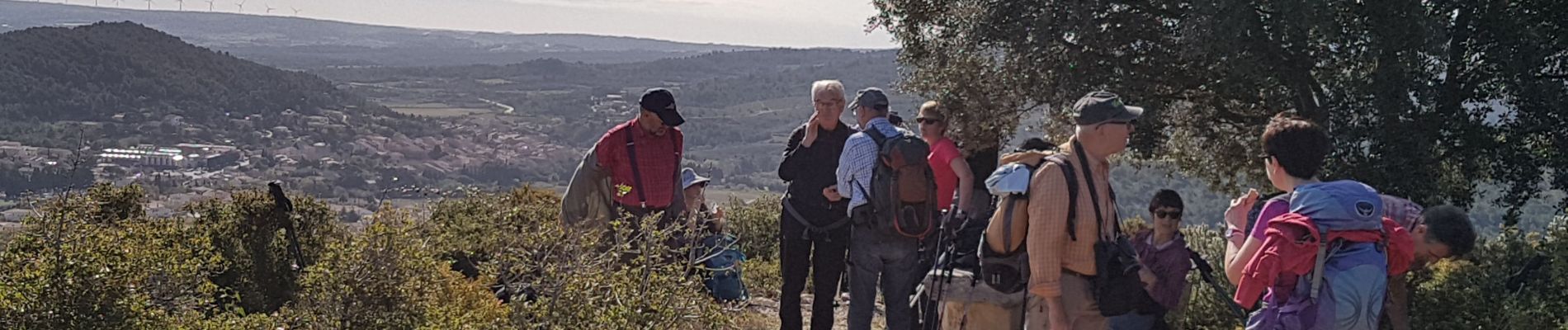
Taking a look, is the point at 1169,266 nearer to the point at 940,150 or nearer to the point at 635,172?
the point at 940,150

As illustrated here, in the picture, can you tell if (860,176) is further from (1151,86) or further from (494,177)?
(494,177)

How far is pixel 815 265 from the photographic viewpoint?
5203mm

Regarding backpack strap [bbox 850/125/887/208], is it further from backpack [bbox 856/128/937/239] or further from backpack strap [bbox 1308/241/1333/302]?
backpack strap [bbox 1308/241/1333/302]

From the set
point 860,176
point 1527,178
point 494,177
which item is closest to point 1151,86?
point 1527,178

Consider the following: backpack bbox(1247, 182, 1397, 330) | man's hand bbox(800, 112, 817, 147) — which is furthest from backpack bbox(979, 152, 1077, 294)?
man's hand bbox(800, 112, 817, 147)

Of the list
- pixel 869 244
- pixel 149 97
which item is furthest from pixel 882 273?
pixel 149 97

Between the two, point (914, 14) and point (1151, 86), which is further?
point (914, 14)

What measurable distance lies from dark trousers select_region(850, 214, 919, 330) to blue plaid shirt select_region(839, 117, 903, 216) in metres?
0.12

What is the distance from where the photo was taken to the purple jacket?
4746 mm

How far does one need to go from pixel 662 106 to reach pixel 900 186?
3.93 ft

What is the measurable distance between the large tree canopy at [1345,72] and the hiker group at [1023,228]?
97.6 inches

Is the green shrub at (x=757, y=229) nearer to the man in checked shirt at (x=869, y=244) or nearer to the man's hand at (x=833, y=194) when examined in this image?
the man in checked shirt at (x=869, y=244)

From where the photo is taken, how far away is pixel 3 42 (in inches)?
2601

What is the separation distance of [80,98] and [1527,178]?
7830 cm
